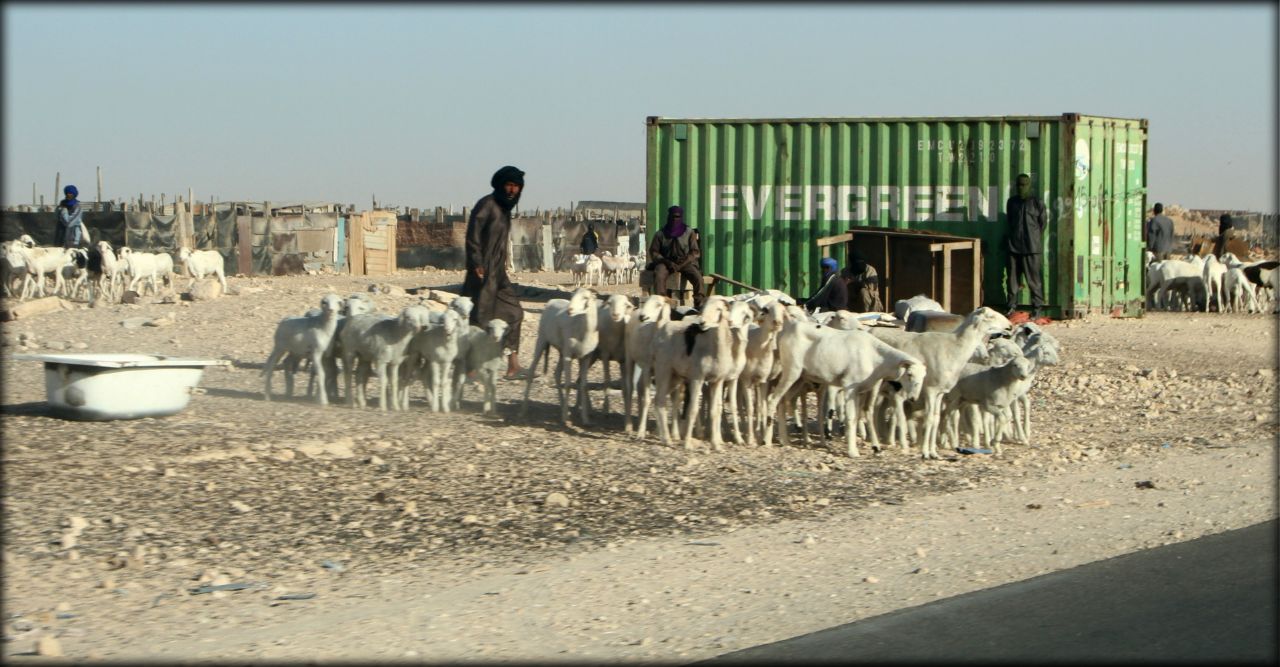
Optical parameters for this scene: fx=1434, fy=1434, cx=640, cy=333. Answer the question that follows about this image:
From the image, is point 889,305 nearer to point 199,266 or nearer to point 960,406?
point 960,406

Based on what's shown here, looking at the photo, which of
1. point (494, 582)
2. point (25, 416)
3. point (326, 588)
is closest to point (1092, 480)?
point (494, 582)

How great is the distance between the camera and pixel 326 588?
710 cm

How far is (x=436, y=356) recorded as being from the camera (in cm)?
1218

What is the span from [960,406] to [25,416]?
7382 millimetres

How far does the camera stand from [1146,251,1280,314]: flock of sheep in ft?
83.2

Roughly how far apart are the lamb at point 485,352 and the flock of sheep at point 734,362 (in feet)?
0.04

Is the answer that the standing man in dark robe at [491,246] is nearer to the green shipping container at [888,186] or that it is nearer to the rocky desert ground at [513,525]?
the rocky desert ground at [513,525]

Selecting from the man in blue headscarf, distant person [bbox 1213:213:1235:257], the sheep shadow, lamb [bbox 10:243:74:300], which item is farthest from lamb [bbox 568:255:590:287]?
the sheep shadow

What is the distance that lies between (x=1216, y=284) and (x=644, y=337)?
56.9 ft

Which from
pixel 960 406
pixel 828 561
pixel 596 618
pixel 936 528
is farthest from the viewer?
pixel 960 406

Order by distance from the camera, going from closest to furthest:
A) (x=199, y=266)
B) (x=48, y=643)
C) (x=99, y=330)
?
(x=48, y=643) → (x=99, y=330) → (x=199, y=266)

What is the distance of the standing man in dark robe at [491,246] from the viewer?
44.2 feet

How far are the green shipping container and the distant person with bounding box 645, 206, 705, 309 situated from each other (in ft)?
13.3

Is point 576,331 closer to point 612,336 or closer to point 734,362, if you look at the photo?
point 612,336
